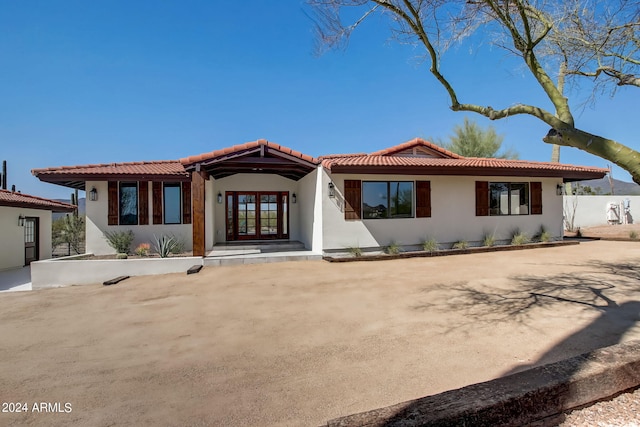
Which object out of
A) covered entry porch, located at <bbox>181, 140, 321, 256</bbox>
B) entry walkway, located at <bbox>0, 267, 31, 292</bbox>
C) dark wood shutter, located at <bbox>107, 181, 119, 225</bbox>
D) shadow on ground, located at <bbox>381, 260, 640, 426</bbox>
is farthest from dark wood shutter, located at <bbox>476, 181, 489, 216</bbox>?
entry walkway, located at <bbox>0, 267, 31, 292</bbox>

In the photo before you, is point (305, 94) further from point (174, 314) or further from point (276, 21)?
point (174, 314)

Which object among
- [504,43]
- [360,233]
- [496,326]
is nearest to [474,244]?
[360,233]

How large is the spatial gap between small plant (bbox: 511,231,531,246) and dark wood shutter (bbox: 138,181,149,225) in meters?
14.2

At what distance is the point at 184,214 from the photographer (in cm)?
1287

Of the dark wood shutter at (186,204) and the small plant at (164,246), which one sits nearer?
the small plant at (164,246)

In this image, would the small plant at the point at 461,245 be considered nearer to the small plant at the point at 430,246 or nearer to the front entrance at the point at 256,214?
the small plant at the point at 430,246

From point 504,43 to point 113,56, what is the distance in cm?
1174

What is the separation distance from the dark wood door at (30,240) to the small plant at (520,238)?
20036 millimetres

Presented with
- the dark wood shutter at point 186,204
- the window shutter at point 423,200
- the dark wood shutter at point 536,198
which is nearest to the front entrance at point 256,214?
the dark wood shutter at point 186,204

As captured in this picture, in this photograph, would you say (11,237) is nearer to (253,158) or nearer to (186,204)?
(186,204)

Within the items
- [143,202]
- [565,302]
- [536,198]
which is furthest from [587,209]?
[143,202]

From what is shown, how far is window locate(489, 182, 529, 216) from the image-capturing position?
13273 millimetres

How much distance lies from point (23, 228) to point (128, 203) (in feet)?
17.3

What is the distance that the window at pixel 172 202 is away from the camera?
12.8 m
